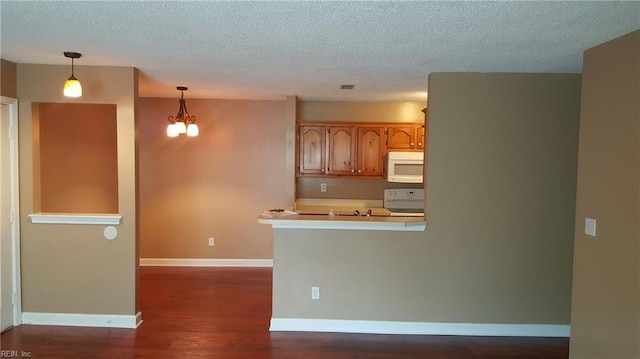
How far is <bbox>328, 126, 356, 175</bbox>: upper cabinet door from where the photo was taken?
5.45 meters

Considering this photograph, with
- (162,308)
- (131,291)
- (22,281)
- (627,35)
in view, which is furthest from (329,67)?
(22,281)

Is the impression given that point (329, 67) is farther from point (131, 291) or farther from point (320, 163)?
point (131, 291)

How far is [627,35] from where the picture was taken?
2.39 m

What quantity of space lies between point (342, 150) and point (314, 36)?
2986mm

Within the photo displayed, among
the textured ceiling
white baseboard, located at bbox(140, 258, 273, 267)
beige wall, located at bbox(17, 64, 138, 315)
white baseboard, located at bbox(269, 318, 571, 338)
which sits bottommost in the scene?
white baseboard, located at bbox(269, 318, 571, 338)

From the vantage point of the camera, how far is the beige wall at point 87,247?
11.7ft

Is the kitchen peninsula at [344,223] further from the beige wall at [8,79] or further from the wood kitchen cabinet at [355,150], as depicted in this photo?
the beige wall at [8,79]

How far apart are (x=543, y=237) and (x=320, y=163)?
2825mm

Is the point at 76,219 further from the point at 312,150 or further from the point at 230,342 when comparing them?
the point at 312,150

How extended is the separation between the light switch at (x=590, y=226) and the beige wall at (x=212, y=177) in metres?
3.65

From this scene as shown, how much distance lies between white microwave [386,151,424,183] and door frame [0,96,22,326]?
3.99 meters

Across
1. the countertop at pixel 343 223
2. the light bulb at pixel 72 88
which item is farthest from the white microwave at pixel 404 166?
the light bulb at pixel 72 88

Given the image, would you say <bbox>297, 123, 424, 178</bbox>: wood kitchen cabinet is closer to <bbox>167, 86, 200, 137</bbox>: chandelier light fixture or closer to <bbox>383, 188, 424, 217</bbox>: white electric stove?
<bbox>383, 188, 424, 217</bbox>: white electric stove

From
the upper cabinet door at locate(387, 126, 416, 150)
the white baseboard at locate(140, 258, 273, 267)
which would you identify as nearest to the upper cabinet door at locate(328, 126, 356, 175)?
the upper cabinet door at locate(387, 126, 416, 150)
